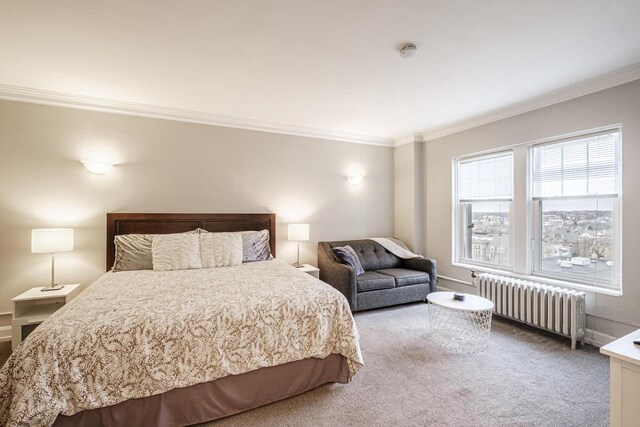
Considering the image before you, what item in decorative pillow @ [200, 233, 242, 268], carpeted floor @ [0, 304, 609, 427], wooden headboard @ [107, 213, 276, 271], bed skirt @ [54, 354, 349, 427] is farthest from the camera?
wooden headboard @ [107, 213, 276, 271]

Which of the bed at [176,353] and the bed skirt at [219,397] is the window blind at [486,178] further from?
the bed skirt at [219,397]

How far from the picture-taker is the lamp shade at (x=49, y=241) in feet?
8.99

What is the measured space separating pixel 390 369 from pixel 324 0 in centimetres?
279

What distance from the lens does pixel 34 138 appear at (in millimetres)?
3080

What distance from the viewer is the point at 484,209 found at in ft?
13.3

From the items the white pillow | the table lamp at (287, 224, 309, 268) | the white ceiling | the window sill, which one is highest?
the white ceiling

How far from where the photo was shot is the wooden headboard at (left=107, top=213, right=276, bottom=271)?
10.9 ft

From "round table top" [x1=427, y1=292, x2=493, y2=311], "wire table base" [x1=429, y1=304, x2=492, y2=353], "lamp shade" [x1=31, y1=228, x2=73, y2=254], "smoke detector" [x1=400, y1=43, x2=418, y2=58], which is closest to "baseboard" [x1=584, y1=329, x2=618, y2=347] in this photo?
"wire table base" [x1=429, y1=304, x2=492, y2=353]

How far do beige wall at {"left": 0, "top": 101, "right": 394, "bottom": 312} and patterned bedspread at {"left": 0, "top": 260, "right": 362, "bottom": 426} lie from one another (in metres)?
1.34

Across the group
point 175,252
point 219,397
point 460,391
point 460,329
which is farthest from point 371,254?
point 219,397

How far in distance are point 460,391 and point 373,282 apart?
1718 mm

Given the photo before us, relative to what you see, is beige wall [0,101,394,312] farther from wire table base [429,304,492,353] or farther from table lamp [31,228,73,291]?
wire table base [429,304,492,353]

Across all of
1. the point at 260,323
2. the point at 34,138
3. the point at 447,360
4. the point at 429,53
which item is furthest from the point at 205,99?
the point at 447,360

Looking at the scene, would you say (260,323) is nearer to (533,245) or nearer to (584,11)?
(584,11)
